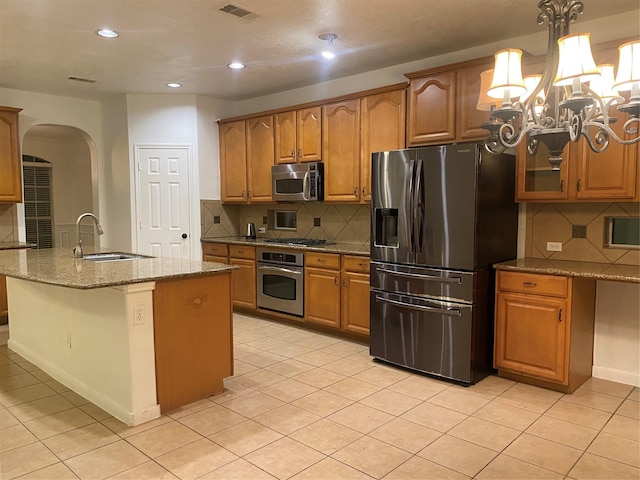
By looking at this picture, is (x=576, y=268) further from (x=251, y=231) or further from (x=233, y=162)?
(x=233, y=162)

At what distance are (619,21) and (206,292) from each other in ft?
11.4

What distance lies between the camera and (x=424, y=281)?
3.56 metres

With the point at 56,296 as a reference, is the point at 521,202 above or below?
above

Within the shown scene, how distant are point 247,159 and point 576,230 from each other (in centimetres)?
373

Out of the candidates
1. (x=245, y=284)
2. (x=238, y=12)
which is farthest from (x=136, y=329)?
(x=245, y=284)

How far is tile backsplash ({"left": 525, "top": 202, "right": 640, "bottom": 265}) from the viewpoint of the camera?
3373mm

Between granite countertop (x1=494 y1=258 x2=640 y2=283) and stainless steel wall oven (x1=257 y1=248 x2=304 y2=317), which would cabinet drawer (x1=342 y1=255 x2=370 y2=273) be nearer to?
stainless steel wall oven (x1=257 y1=248 x2=304 y2=317)

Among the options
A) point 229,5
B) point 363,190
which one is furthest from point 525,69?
point 229,5

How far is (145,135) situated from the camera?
5777 millimetres

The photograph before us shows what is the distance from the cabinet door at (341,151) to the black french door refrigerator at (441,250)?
2.71 feet

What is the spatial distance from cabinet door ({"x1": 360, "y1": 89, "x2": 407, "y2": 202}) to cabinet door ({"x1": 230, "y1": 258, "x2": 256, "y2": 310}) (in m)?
1.63

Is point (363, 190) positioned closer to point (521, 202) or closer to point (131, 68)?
point (521, 202)

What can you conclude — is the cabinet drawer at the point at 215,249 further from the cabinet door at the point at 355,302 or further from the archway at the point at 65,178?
the archway at the point at 65,178

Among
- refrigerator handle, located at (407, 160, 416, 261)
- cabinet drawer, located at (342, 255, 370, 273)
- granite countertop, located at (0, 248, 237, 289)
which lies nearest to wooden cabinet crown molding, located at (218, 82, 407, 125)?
refrigerator handle, located at (407, 160, 416, 261)
